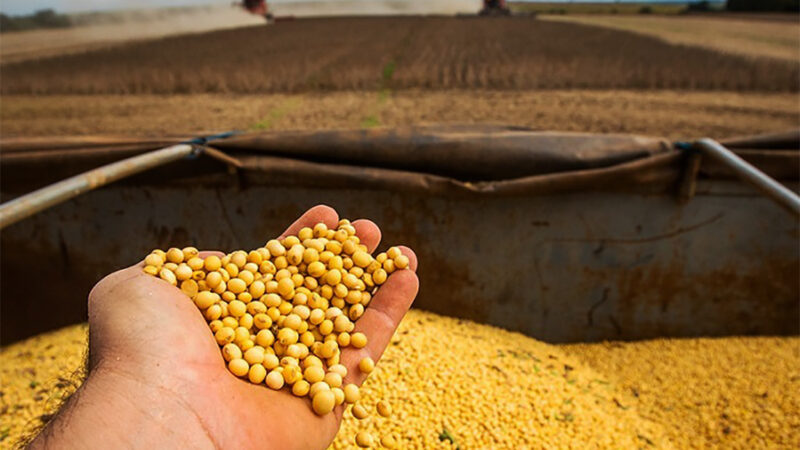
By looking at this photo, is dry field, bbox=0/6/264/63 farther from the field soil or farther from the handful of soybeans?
the handful of soybeans

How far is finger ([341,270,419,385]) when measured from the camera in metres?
1.70

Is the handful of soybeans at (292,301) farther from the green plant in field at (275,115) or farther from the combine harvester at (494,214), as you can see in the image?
the green plant in field at (275,115)

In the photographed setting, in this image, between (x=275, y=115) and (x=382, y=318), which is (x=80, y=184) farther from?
(x=275, y=115)

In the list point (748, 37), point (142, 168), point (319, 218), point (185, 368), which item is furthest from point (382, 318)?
point (748, 37)

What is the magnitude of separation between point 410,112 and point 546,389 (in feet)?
24.3

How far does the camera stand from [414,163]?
8.85ft

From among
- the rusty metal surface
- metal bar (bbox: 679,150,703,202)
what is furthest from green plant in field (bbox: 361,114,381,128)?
metal bar (bbox: 679,150,703,202)

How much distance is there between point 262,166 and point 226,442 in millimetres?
1719

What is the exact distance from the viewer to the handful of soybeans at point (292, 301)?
156cm

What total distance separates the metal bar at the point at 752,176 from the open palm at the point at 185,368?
6.38 ft

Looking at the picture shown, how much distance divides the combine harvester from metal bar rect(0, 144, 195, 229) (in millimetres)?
18

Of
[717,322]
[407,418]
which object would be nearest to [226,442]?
[407,418]

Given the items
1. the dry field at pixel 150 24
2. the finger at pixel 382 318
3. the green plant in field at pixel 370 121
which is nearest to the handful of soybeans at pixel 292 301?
the finger at pixel 382 318

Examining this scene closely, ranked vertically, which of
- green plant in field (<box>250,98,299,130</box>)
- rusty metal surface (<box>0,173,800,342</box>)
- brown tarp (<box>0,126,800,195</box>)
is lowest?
green plant in field (<box>250,98,299,130</box>)
